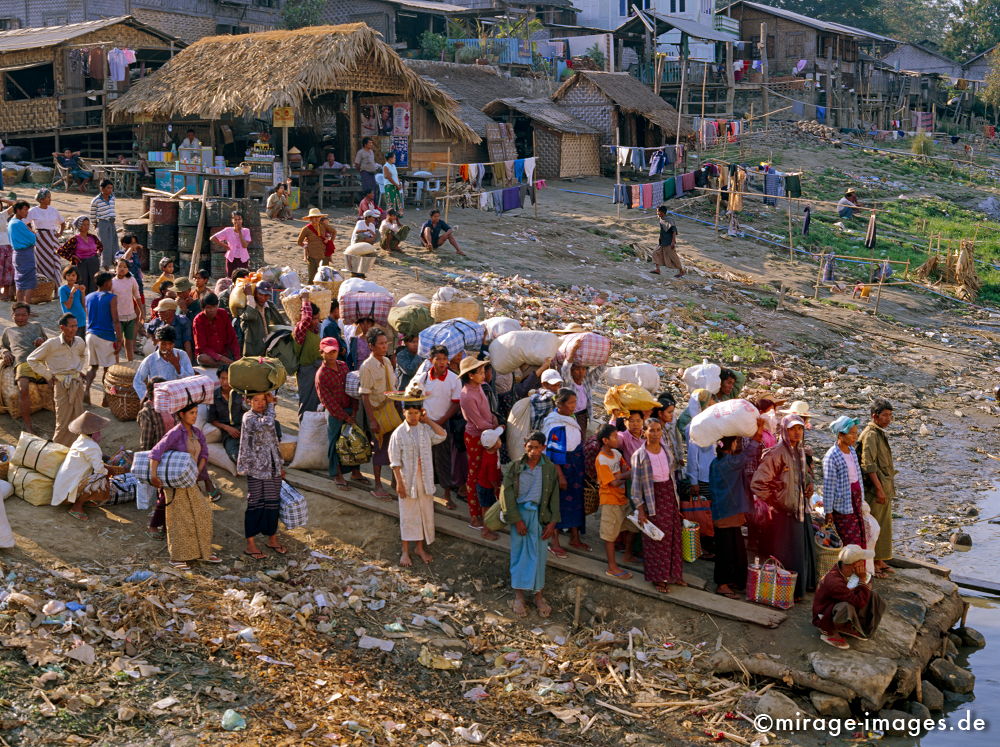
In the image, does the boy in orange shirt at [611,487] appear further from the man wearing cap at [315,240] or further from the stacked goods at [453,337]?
the man wearing cap at [315,240]

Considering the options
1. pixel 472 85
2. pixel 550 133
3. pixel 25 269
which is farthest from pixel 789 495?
pixel 472 85

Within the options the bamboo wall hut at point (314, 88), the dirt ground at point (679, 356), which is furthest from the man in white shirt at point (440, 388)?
the bamboo wall hut at point (314, 88)

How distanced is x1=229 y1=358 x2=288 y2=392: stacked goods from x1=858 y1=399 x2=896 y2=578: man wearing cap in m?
4.09

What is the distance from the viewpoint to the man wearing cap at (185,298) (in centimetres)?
948

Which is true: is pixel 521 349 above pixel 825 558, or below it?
above

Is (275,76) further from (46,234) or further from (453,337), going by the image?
(453,337)

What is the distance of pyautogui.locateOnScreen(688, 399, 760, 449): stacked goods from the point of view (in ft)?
24.3

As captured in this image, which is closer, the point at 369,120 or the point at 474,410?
the point at 474,410

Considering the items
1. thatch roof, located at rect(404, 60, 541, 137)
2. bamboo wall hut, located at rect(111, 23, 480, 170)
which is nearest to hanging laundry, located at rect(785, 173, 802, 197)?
thatch roof, located at rect(404, 60, 541, 137)

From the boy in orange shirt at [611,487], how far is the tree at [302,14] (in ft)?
89.0

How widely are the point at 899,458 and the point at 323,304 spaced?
6424mm

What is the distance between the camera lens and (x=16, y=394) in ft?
30.5

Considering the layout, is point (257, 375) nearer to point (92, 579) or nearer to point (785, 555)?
point (92, 579)

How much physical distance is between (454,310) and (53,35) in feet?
55.0
